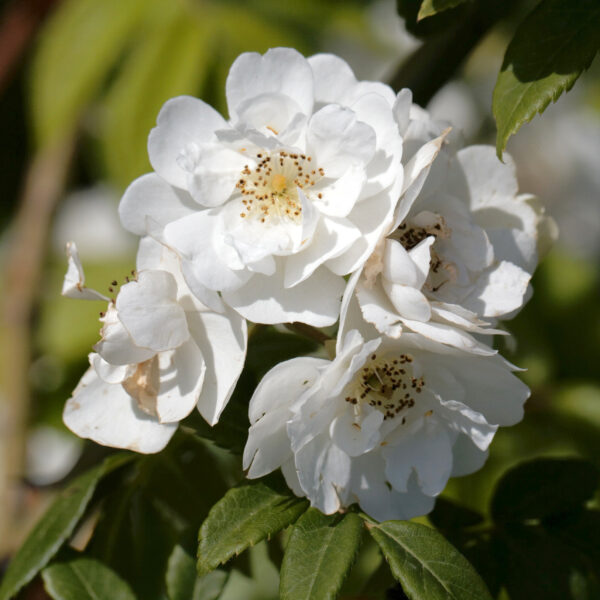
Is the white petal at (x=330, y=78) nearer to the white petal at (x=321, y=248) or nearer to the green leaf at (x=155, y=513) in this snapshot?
the white petal at (x=321, y=248)

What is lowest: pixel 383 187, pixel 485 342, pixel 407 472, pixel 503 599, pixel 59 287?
pixel 59 287

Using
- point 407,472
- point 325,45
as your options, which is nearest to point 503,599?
point 407,472

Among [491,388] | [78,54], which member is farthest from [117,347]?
[78,54]

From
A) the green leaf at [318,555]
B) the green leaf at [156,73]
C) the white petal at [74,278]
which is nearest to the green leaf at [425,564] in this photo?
the green leaf at [318,555]

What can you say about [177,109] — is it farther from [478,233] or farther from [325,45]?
[325,45]

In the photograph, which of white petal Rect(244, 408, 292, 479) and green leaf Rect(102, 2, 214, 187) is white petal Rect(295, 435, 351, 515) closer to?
white petal Rect(244, 408, 292, 479)

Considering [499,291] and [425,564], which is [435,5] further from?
[425,564]
